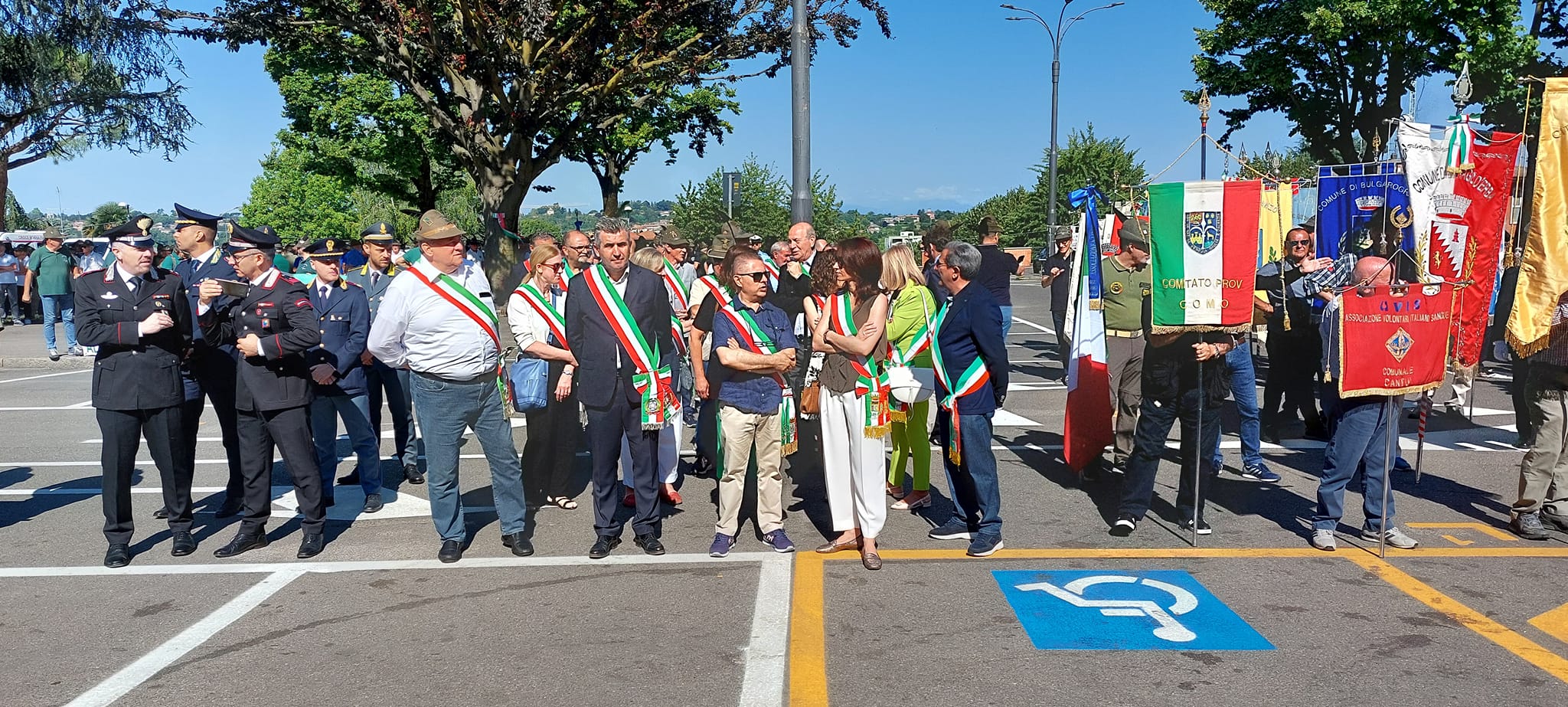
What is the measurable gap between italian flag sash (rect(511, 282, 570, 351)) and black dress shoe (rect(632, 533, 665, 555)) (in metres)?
1.17

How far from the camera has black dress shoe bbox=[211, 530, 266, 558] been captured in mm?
6238

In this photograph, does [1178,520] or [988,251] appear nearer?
[1178,520]

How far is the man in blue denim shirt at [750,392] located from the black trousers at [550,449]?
5.24ft

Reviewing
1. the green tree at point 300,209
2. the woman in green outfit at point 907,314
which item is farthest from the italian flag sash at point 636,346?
the green tree at point 300,209

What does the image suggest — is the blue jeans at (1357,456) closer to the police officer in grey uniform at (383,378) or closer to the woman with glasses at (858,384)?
the woman with glasses at (858,384)

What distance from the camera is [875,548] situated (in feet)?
20.2

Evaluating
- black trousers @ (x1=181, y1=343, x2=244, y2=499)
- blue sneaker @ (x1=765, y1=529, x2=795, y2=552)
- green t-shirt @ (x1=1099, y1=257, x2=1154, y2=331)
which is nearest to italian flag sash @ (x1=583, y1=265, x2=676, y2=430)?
blue sneaker @ (x1=765, y1=529, x2=795, y2=552)

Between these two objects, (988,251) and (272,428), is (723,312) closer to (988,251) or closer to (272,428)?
(272,428)

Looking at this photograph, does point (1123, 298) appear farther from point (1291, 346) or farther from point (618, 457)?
point (618, 457)

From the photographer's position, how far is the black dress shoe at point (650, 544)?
6.14 m

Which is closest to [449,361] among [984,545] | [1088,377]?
[984,545]

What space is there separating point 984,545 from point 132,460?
4.68 m

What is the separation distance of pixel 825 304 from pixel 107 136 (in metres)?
39.4

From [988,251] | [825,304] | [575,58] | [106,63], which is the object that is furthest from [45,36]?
[825,304]
